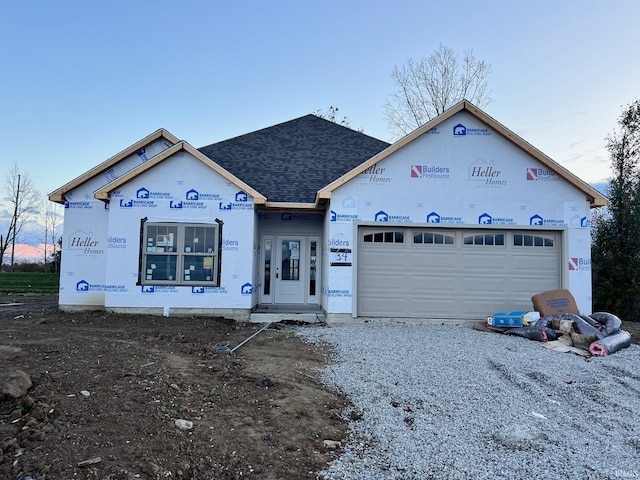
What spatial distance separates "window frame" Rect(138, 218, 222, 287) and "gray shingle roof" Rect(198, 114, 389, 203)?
6.81ft

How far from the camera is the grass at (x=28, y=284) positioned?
1878cm

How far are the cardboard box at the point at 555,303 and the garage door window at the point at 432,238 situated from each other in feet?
8.06

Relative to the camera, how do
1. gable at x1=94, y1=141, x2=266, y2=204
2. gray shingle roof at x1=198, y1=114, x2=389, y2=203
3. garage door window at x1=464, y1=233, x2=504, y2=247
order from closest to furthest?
gable at x1=94, y1=141, x2=266, y2=204 < garage door window at x1=464, y1=233, x2=504, y2=247 < gray shingle roof at x1=198, y1=114, x2=389, y2=203

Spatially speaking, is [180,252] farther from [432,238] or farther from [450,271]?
[450,271]

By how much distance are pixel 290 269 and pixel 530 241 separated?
22.5 ft

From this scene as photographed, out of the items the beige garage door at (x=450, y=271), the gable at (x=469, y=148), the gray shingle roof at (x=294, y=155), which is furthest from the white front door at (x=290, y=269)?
the gable at (x=469, y=148)

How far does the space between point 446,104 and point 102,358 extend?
24.4 m

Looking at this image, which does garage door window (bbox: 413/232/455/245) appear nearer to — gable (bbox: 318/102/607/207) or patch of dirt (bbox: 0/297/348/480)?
gable (bbox: 318/102/607/207)

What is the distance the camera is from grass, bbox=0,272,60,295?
1878 centimetres

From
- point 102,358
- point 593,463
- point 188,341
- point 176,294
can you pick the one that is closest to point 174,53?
point 176,294

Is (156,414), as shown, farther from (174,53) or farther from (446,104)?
(446,104)

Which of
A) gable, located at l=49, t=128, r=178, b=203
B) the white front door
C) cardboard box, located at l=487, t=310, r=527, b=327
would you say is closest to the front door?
the white front door

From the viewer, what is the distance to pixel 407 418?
4441mm

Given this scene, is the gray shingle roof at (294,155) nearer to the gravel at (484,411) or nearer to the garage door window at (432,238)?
the garage door window at (432,238)
